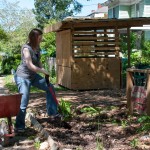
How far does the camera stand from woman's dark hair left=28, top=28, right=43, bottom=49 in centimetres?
729

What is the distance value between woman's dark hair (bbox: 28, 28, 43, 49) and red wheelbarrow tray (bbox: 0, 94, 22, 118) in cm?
140

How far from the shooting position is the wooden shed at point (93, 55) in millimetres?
14781

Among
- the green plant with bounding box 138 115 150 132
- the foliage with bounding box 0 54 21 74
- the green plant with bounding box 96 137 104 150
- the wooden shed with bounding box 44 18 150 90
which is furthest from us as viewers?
the foliage with bounding box 0 54 21 74

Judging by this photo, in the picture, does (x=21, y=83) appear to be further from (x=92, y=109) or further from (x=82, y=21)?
(x=82, y=21)

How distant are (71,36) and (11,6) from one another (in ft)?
125

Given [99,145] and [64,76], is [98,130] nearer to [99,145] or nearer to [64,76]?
[99,145]

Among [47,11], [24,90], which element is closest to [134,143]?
[24,90]

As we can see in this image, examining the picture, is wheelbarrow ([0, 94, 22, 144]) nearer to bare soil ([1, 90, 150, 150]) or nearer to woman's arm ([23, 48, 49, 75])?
bare soil ([1, 90, 150, 150])

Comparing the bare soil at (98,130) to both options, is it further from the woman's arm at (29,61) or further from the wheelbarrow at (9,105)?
the woman's arm at (29,61)

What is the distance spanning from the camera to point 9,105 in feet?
20.3

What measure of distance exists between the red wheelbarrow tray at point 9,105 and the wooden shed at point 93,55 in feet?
27.9

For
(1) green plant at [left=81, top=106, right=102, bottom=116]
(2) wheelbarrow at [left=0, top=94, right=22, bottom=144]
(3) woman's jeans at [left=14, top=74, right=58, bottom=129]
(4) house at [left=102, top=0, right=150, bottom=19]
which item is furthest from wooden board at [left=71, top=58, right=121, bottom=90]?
(4) house at [left=102, top=0, right=150, bottom=19]

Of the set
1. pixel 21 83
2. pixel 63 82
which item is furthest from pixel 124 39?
pixel 21 83

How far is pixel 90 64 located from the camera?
15.0 metres
